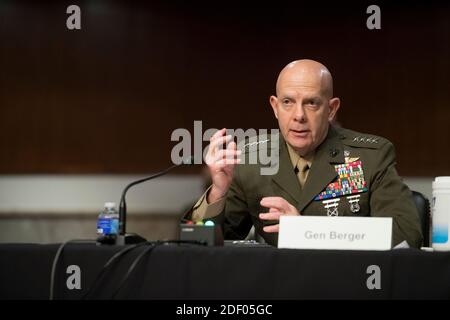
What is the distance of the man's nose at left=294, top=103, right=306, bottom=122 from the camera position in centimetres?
242

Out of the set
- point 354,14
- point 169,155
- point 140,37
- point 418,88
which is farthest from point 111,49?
point 418,88

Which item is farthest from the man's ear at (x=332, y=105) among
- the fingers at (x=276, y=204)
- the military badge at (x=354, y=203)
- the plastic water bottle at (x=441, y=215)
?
the plastic water bottle at (x=441, y=215)

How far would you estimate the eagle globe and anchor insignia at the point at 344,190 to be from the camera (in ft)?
7.88

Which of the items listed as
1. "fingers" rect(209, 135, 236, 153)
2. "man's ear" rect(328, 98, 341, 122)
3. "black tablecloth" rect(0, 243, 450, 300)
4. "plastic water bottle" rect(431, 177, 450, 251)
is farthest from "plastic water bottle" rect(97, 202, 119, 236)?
"man's ear" rect(328, 98, 341, 122)

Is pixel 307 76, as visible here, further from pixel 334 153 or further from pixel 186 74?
pixel 186 74

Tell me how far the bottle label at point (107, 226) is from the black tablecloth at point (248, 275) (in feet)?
0.61

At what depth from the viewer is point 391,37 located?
486 cm

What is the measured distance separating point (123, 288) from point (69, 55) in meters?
3.69

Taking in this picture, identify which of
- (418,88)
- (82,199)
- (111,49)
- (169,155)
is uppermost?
(111,49)

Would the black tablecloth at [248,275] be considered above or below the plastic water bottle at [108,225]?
below

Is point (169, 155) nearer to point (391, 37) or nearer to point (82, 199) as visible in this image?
point (82, 199)

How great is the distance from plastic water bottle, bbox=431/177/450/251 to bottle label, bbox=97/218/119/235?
2.76 feet

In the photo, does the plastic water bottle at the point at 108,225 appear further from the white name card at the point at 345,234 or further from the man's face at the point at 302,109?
the man's face at the point at 302,109
